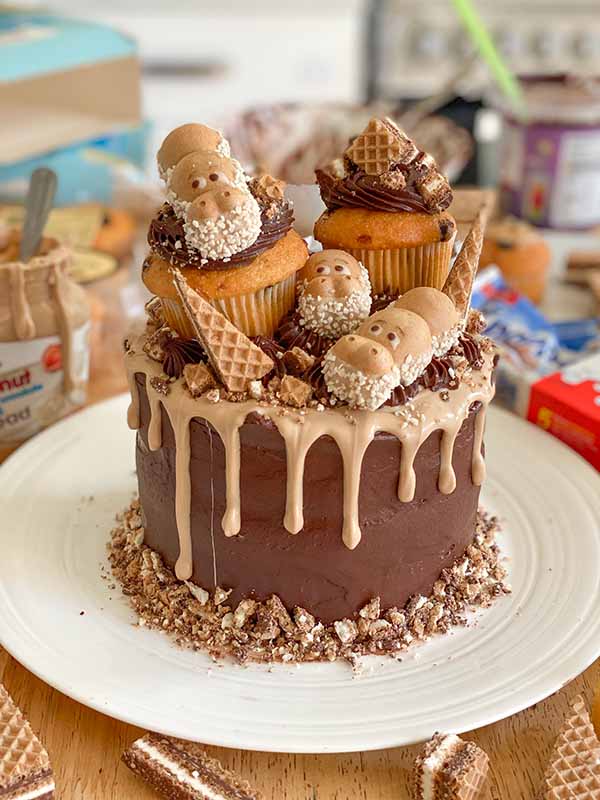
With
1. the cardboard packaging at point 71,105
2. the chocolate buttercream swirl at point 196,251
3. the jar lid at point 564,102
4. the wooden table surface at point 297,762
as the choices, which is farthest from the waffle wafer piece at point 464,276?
the cardboard packaging at point 71,105

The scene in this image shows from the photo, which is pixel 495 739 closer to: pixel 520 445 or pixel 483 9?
pixel 520 445

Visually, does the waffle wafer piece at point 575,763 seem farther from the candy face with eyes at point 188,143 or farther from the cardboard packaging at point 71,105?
the cardboard packaging at point 71,105

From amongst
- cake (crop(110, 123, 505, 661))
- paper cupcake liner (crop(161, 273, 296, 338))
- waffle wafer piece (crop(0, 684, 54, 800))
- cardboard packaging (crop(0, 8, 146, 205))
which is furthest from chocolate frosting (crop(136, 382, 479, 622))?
cardboard packaging (crop(0, 8, 146, 205))

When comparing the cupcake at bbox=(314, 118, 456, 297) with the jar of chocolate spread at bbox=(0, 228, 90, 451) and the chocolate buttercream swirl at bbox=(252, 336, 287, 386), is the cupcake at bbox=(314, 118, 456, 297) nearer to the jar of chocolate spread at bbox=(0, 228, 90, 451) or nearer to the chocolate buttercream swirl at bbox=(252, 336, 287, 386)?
the chocolate buttercream swirl at bbox=(252, 336, 287, 386)

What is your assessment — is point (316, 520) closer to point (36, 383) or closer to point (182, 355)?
point (182, 355)

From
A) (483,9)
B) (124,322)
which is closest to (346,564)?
(124,322)

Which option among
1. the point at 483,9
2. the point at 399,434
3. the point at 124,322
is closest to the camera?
the point at 399,434
